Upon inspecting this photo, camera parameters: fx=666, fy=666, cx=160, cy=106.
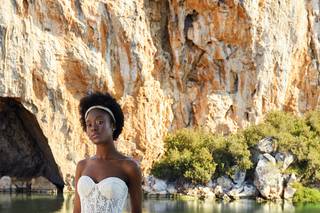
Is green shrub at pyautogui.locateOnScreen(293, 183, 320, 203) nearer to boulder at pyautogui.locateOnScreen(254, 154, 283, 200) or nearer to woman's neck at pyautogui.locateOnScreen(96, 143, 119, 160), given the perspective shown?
boulder at pyautogui.locateOnScreen(254, 154, 283, 200)

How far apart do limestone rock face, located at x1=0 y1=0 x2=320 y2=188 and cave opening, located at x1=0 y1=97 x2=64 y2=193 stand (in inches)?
116

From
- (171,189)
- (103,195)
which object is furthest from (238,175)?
(103,195)

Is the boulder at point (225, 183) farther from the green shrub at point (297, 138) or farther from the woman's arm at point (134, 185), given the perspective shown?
the woman's arm at point (134, 185)

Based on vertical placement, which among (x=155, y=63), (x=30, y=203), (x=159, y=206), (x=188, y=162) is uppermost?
(x=155, y=63)

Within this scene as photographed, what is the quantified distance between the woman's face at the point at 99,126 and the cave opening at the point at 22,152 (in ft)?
112

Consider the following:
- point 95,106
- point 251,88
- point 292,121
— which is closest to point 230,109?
point 251,88

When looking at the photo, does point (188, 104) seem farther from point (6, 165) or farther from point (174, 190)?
point (6, 165)

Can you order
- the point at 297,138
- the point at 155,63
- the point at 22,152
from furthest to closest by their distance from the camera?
the point at 155,63, the point at 297,138, the point at 22,152

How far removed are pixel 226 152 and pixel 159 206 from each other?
36.2 feet

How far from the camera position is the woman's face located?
3166mm

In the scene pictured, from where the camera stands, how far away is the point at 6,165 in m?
37.8

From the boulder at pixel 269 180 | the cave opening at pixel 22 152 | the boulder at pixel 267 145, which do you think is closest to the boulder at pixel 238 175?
the boulder at pixel 269 180

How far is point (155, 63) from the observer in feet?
138

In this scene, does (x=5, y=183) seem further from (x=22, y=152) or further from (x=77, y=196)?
(x=77, y=196)
